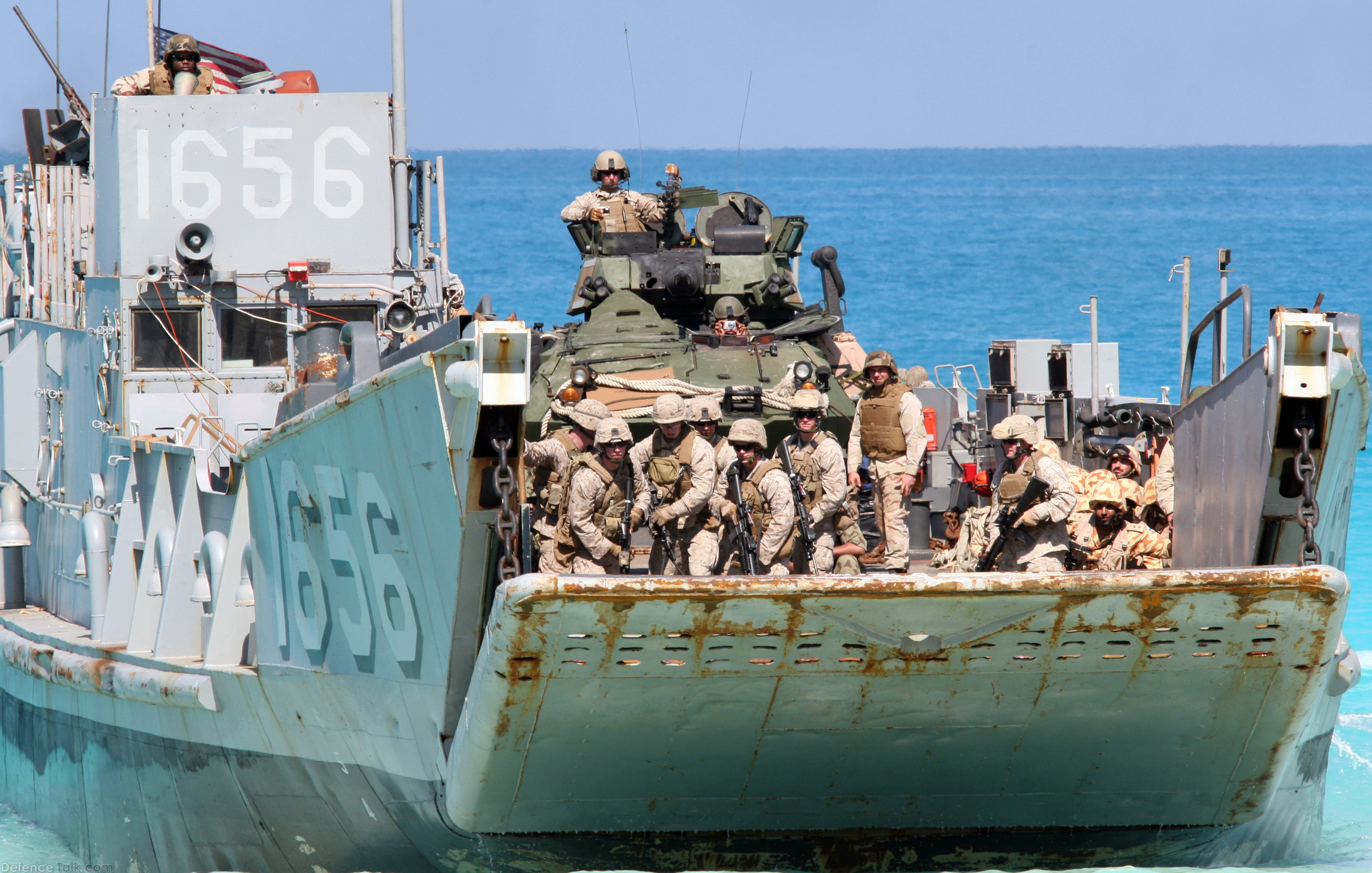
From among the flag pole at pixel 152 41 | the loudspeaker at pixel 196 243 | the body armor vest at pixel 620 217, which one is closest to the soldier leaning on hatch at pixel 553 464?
the loudspeaker at pixel 196 243

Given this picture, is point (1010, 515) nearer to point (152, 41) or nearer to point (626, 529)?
point (626, 529)

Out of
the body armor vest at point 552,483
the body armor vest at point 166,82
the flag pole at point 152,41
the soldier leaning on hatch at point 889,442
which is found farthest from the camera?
the flag pole at point 152,41

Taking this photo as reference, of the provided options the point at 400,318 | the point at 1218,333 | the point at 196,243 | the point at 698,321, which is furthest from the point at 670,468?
the point at 698,321

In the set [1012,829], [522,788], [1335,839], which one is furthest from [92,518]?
[1335,839]

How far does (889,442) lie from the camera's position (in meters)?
10.6

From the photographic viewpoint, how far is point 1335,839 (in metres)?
13.3

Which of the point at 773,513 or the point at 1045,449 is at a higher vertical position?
the point at 1045,449

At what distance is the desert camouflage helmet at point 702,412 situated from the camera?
916cm

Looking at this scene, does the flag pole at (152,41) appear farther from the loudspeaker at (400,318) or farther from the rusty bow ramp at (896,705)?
the rusty bow ramp at (896,705)

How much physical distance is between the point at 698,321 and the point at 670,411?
5213 millimetres

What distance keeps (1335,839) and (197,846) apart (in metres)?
8.28

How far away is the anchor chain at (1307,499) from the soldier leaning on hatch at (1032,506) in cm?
138

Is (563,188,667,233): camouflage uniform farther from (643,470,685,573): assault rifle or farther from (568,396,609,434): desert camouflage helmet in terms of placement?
(643,470,685,573): assault rifle

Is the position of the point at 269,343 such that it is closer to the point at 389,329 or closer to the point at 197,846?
the point at 389,329
